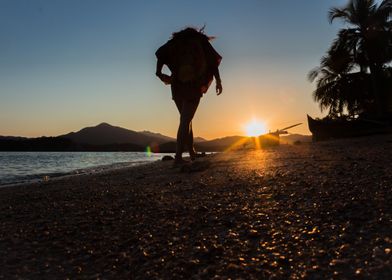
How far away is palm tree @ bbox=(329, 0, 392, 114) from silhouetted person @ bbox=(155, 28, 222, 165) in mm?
22312

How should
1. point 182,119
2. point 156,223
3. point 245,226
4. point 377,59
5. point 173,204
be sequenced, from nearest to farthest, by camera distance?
point 245,226 < point 156,223 < point 173,204 < point 182,119 < point 377,59

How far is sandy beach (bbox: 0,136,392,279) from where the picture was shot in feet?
4.18

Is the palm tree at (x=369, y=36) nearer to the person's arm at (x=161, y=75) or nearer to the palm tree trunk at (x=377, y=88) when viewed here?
the palm tree trunk at (x=377, y=88)

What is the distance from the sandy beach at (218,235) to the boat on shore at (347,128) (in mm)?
16710

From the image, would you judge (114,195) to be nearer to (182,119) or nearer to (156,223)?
(156,223)

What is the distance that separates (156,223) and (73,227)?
0.45 metres

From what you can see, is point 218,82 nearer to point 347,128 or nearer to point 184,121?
point 184,121

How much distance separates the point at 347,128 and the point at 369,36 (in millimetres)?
9608

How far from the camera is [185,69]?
5.44 metres

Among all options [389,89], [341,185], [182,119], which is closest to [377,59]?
[389,89]

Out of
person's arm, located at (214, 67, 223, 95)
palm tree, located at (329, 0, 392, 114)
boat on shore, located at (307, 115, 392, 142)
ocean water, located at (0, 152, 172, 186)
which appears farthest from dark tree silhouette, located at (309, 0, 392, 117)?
person's arm, located at (214, 67, 223, 95)

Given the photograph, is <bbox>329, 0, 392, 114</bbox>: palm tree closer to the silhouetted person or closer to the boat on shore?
the boat on shore

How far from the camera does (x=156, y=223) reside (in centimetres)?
194

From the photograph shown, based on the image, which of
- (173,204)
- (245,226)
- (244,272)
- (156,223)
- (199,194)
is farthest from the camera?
(199,194)
